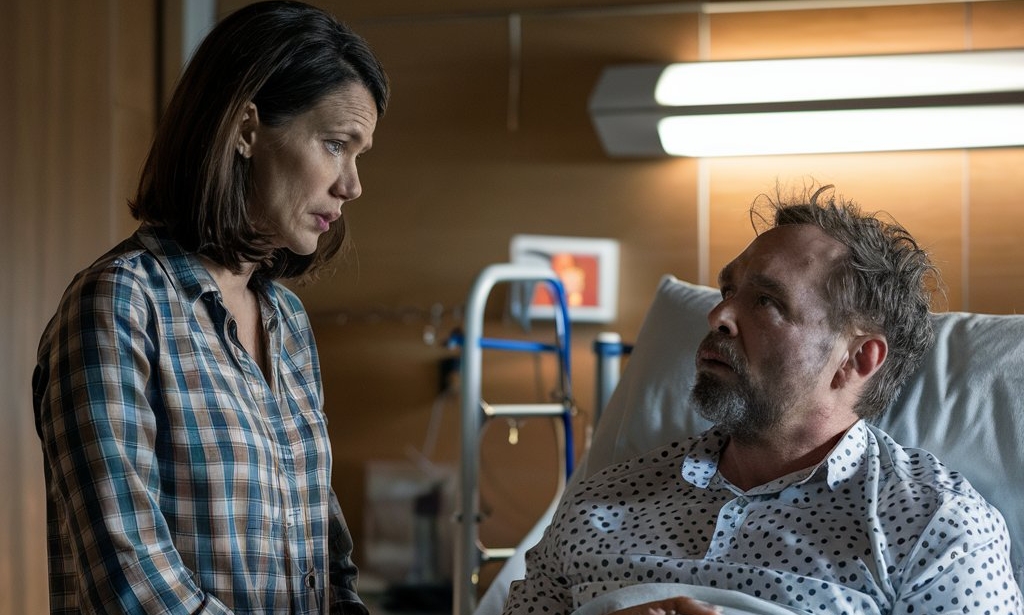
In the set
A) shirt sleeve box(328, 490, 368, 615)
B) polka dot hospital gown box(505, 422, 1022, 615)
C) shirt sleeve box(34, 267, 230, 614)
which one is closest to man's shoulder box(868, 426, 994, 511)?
polka dot hospital gown box(505, 422, 1022, 615)

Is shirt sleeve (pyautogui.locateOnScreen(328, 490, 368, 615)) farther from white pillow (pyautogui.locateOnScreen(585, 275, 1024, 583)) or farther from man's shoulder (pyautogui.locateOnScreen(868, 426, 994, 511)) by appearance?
man's shoulder (pyautogui.locateOnScreen(868, 426, 994, 511))

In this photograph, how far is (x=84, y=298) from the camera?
44.7 inches

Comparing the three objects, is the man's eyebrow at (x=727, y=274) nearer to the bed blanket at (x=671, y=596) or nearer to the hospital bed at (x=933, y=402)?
the hospital bed at (x=933, y=402)

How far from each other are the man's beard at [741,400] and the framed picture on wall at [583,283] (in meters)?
1.55

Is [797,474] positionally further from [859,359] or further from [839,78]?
[839,78]

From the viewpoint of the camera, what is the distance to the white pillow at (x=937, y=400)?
58.8 inches

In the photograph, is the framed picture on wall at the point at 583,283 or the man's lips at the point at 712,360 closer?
the man's lips at the point at 712,360

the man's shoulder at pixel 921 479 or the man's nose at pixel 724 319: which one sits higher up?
the man's nose at pixel 724 319

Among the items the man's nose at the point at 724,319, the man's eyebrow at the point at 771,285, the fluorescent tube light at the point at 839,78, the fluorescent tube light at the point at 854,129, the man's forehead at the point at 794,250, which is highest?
the fluorescent tube light at the point at 839,78

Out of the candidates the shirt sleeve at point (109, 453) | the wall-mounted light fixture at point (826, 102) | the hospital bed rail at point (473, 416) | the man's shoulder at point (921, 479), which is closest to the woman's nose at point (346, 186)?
the shirt sleeve at point (109, 453)

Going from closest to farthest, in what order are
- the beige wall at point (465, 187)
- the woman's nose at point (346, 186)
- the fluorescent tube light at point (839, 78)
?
1. the woman's nose at point (346, 186)
2. the fluorescent tube light at point (839, 78)
3. the beige wall at point (465, 187)

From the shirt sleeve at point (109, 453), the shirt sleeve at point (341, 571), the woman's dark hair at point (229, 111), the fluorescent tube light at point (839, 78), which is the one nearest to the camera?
the shirt sleeve at point (109, 453)

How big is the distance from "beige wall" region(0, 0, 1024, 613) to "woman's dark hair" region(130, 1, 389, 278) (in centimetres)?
155

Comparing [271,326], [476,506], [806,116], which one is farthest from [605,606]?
[806,116]
